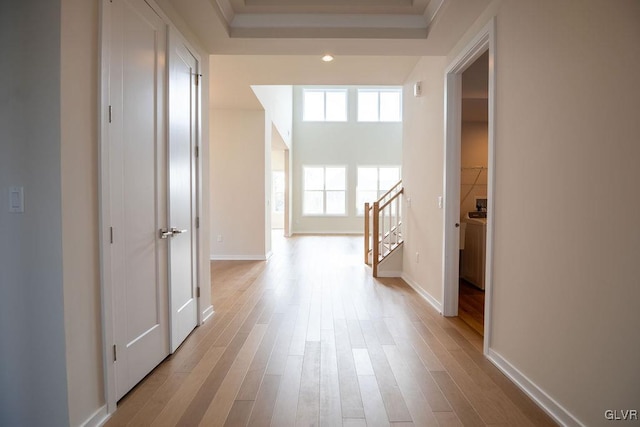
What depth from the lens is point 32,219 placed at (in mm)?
1476

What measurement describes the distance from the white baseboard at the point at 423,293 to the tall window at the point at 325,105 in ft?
25.4

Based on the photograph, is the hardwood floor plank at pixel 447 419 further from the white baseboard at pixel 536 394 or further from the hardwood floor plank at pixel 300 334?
the hardwood floor plank at pixel 300 334

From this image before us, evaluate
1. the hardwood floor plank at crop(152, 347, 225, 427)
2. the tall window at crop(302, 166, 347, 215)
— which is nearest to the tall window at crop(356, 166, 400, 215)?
the tall window at crop(302, 166, 347, 215)

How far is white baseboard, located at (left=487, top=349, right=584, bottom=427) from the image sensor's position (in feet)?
5.43

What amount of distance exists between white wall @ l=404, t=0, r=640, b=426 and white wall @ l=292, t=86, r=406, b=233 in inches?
353

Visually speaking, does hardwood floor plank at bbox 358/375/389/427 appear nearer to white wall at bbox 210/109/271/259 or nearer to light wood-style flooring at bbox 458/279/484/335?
light wood-style flooring at bbox 458/279/484/335

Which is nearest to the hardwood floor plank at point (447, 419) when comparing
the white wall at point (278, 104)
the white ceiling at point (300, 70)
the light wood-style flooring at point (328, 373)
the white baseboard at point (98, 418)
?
the light wood-style flooring at point (328, 373)

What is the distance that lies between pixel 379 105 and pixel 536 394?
10.7 meters

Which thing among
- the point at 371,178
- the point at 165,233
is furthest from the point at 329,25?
the point at 371,178

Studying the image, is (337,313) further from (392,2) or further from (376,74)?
(376,74)

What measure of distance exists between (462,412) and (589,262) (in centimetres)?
98

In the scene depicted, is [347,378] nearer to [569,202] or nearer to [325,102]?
[569,202]

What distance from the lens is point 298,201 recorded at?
11.4m

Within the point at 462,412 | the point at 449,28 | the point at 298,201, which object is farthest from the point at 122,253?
the point at 298,201
